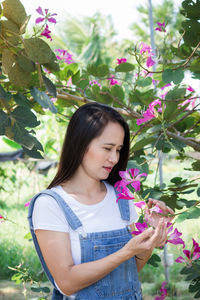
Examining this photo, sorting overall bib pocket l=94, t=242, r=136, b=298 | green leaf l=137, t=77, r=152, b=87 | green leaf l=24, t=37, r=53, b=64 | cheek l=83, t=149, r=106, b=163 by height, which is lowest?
overall bib pocket l=94, t=242, r=136, b=298

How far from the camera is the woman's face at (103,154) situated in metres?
1.13

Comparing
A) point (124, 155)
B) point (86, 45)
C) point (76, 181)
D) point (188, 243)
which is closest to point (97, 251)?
point (76, 181)

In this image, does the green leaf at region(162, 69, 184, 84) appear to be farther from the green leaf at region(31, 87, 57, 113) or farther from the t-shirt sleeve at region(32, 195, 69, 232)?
the t-shirt sleeve at region(32, 195, 69, 232)

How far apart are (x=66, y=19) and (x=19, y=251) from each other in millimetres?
15056

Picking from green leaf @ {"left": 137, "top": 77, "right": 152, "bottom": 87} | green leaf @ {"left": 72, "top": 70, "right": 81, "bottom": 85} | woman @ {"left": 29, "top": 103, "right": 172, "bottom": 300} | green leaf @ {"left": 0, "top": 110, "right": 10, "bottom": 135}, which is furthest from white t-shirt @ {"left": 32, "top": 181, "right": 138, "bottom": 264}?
green leaf @ {"left": 72, "top": 70, "right": 81, "bottom": 85}

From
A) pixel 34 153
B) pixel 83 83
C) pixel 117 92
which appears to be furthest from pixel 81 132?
pixel 83 83

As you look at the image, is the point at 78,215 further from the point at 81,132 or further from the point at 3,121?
the point at 3,121

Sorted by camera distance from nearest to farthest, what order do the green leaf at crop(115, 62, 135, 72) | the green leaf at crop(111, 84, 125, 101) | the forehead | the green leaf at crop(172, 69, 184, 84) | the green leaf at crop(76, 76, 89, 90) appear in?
the forehead < the green leaf at crop(172, 69, 184, 84) < the green leaf at crop(115, 62, 135, 72) < the green leaf at crop(111, 84, 125, 101) < the green leaf at crop(76, 76, 89, 90)

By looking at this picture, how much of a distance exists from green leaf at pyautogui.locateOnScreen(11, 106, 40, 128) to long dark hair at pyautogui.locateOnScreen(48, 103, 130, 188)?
19cm

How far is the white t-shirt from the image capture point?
1.06 metres

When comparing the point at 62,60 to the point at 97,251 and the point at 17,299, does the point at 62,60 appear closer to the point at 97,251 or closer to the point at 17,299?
the point at 97,251

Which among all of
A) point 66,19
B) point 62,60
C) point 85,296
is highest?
point 66,19

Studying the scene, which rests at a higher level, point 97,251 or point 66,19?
point 66,19

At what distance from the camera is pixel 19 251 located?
373 cm
